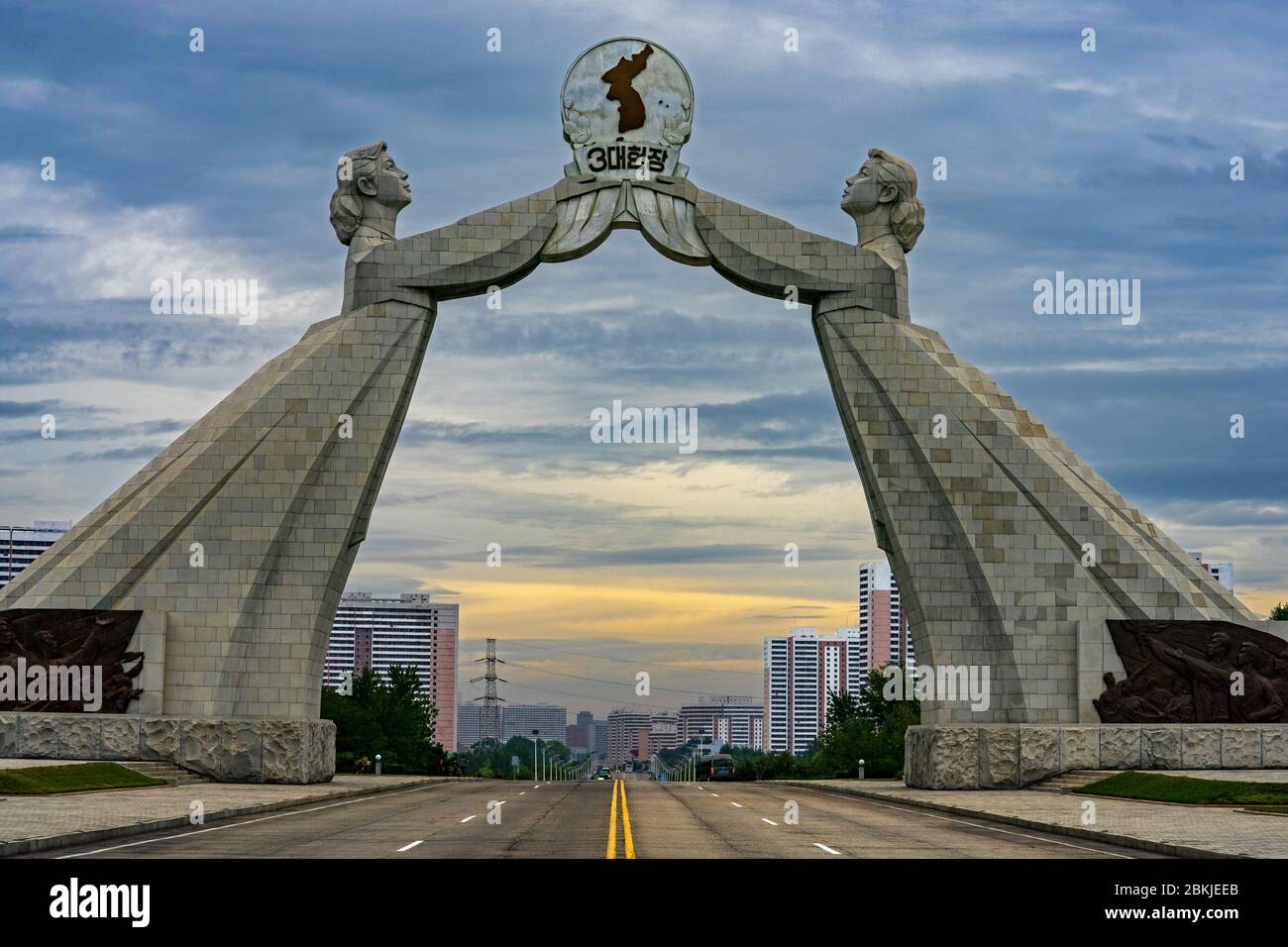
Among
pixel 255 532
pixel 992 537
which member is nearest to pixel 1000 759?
pixel 992 537

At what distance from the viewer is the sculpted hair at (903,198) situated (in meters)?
34.4

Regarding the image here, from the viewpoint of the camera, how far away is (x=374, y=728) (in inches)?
2511

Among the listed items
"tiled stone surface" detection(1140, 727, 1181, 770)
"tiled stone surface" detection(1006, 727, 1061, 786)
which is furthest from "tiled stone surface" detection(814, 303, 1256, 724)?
"tiled stone surface" detection(1140, 727, 1181, 770)

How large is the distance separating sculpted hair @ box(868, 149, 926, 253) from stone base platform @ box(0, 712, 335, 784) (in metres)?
17.1

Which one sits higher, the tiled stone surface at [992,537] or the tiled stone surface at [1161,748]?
the tiled stone surface at [992,537]

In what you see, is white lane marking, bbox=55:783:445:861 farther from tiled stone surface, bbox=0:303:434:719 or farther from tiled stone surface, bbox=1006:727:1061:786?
tiled stone surface, bbox=1006:727:1061:786

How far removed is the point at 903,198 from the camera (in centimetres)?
3453

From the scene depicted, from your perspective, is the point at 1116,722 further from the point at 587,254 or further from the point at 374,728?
the point at 374,728

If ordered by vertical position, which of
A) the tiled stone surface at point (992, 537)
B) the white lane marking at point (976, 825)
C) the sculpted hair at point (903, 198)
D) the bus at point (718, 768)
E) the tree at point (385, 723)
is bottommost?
the bus at point (718, 768)

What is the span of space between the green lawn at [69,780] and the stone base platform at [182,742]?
4.54 ft

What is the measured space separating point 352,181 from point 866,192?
463 inches

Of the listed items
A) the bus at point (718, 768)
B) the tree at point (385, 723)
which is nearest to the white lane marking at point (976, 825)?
the bus at point (718, 768)

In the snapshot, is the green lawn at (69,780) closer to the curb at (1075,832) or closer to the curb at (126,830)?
the curb at (126,830)
